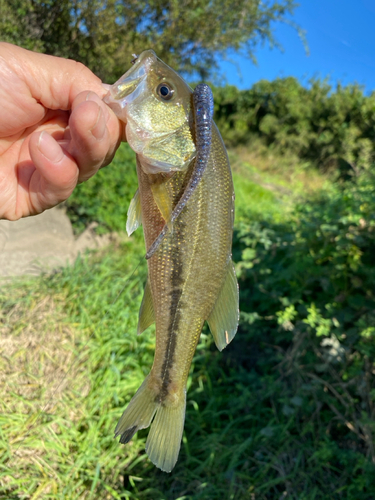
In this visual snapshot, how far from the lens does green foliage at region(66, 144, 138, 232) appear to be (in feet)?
17.1

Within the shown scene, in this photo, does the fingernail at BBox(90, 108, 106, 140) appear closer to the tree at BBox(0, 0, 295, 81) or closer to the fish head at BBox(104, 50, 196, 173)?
the fish head at BBox(104, 50, 196, 173)

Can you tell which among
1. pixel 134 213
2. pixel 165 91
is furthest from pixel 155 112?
pixel 134 213

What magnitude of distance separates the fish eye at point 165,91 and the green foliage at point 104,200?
400 cm

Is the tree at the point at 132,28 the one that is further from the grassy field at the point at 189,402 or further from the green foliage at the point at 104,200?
the grassy field at the point at 189,402

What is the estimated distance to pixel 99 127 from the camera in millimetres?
1402

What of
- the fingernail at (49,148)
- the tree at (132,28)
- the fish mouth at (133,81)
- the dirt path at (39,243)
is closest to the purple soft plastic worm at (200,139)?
the fish mouth at (133,81)

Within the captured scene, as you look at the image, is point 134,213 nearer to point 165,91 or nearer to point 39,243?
point 165,91

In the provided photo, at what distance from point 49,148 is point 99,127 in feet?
0.76

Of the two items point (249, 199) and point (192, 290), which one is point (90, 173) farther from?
point (249, 199)

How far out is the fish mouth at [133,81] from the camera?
1.35 meters

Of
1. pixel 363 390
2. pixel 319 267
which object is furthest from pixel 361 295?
pixel 363 390

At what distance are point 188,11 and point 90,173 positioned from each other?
708 cm

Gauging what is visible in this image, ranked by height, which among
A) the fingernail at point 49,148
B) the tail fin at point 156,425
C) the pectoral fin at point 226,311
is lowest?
the tail fin at point 156,425

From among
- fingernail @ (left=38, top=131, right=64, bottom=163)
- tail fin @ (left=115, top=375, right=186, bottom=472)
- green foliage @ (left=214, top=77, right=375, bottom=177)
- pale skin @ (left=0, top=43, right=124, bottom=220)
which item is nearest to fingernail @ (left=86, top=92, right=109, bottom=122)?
pale skin @ (left=0, top=43, right=124, bottom=220)
